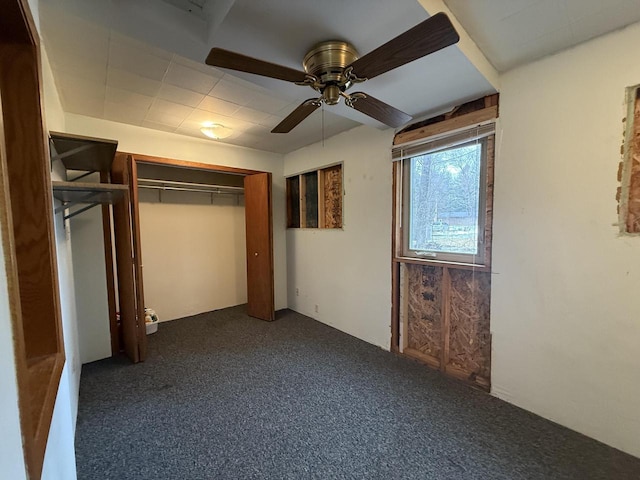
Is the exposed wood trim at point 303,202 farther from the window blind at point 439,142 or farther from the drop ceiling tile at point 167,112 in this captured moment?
the drop ceiling tile at point 167,112

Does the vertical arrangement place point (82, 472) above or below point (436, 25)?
below

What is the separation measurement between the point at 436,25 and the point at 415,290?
7.35 ft

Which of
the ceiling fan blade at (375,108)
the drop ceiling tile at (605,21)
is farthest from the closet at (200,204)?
the drop ceiling tile at (605,21)

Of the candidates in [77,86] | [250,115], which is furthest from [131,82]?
[250,115]

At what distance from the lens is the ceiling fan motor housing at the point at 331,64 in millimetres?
1434

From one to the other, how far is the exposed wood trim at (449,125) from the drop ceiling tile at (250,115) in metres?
1.39

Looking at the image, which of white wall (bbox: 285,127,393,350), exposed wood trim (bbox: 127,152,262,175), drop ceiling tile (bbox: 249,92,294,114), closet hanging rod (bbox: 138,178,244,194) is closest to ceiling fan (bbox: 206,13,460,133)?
drop ceiling tile (bbox: 249,92,294,114)

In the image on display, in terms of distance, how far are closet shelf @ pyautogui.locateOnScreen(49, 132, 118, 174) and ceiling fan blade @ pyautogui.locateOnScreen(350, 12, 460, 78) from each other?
166 cm

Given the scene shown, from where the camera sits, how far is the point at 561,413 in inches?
70.3

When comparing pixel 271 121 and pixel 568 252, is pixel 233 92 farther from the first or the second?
pixel 568 252

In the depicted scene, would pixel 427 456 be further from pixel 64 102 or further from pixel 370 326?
pixel 64 102

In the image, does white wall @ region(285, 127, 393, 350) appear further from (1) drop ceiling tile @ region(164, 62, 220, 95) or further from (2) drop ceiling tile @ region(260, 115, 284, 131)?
(1) drop ceiling tile @ region(164, 62, 220, 95)

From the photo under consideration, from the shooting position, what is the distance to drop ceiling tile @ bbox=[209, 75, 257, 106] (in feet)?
6.84

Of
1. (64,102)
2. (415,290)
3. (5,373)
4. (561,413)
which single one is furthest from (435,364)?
(64,102)
